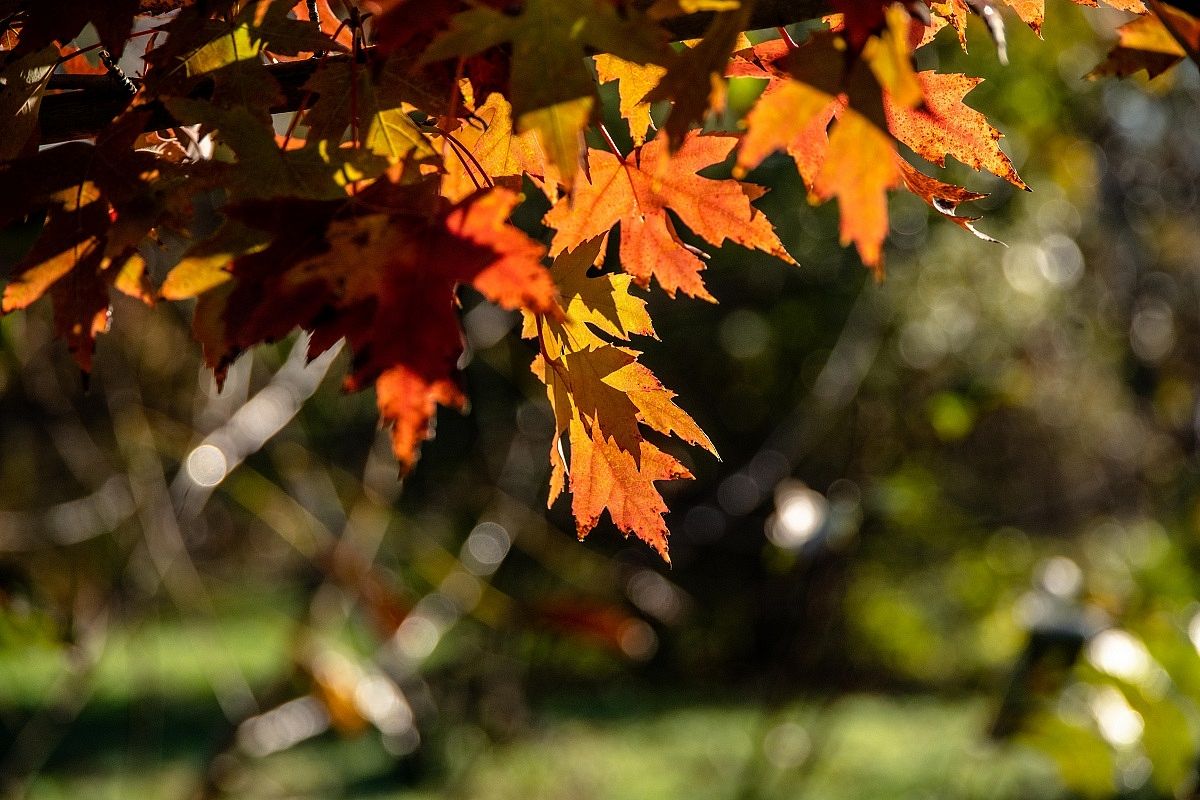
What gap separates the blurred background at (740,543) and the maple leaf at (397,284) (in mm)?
1120

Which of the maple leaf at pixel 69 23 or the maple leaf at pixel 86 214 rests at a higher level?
the maple leaf at pixel 69 23

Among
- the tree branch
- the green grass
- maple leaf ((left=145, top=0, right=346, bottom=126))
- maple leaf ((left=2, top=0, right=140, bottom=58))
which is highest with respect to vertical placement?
maple leaf ((left=2, top=0, right=140, bottom=58))

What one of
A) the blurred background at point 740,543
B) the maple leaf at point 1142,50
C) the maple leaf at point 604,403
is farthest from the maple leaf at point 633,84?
the blurred background at point 740,543

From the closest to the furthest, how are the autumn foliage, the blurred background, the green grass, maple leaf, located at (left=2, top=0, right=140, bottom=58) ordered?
1. the autumn foliage
2. maple leaf, located at (left=2, top=0, right=140, bottom=58)
3. the blurred background
4. the green grass

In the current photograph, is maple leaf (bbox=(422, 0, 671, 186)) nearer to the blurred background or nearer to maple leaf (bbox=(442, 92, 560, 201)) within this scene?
maple leaf (bbox=(442, 92, 560, 201))

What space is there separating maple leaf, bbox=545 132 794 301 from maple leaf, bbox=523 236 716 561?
29 millimetres

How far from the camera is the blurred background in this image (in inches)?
91.4

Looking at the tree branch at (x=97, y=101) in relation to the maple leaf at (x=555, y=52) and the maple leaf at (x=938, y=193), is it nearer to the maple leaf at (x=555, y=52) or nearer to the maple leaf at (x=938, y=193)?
the maple leaf at (x=555, y=52)

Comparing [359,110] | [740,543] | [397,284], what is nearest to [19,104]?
[359,110]

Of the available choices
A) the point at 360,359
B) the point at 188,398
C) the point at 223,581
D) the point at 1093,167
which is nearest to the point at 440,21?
the point at 360,359

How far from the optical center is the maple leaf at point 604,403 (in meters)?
0.90

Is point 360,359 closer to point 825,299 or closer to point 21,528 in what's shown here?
point 21,528

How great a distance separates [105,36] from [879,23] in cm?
56

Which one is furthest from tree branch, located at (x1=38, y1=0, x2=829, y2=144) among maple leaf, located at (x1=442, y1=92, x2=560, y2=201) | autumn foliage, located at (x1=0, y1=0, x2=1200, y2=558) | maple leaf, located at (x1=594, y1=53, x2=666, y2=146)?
maple leaf, located at (x1=594, y1=53, x2=666, y2=146)
